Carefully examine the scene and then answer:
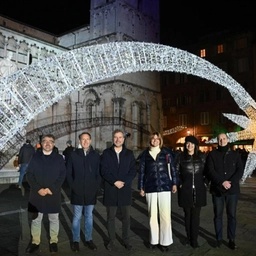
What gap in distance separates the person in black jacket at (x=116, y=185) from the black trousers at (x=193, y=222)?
0.98 metres

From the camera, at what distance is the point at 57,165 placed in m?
4.55

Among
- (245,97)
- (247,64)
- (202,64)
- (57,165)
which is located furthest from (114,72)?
(247,64)

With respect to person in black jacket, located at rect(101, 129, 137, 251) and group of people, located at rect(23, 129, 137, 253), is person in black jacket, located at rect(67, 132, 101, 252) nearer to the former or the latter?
group of people, located at rect(23, 129, 137, 253)

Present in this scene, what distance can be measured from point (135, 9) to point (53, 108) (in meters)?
17.6

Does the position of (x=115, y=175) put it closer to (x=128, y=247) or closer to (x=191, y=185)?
(x=128, y=247)

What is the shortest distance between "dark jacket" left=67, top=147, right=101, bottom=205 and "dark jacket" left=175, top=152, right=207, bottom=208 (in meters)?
1.36

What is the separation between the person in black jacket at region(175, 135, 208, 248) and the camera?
4.69 metres

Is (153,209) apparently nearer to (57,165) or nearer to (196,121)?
(57,165)

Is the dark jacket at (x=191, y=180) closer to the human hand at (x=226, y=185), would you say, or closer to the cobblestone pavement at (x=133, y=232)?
the human hand at (x=226, y=185)

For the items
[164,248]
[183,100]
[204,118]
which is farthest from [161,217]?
[183,100]

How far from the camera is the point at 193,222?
4.67 metres

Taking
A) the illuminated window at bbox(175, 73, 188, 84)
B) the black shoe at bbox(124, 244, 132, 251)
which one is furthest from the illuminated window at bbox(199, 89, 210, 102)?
the black shoe at bbox(124, 244, 132, 251)

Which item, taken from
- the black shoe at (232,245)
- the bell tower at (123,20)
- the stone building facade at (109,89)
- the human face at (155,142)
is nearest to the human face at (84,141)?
the human face at (155,142)

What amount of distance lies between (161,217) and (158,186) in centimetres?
49
